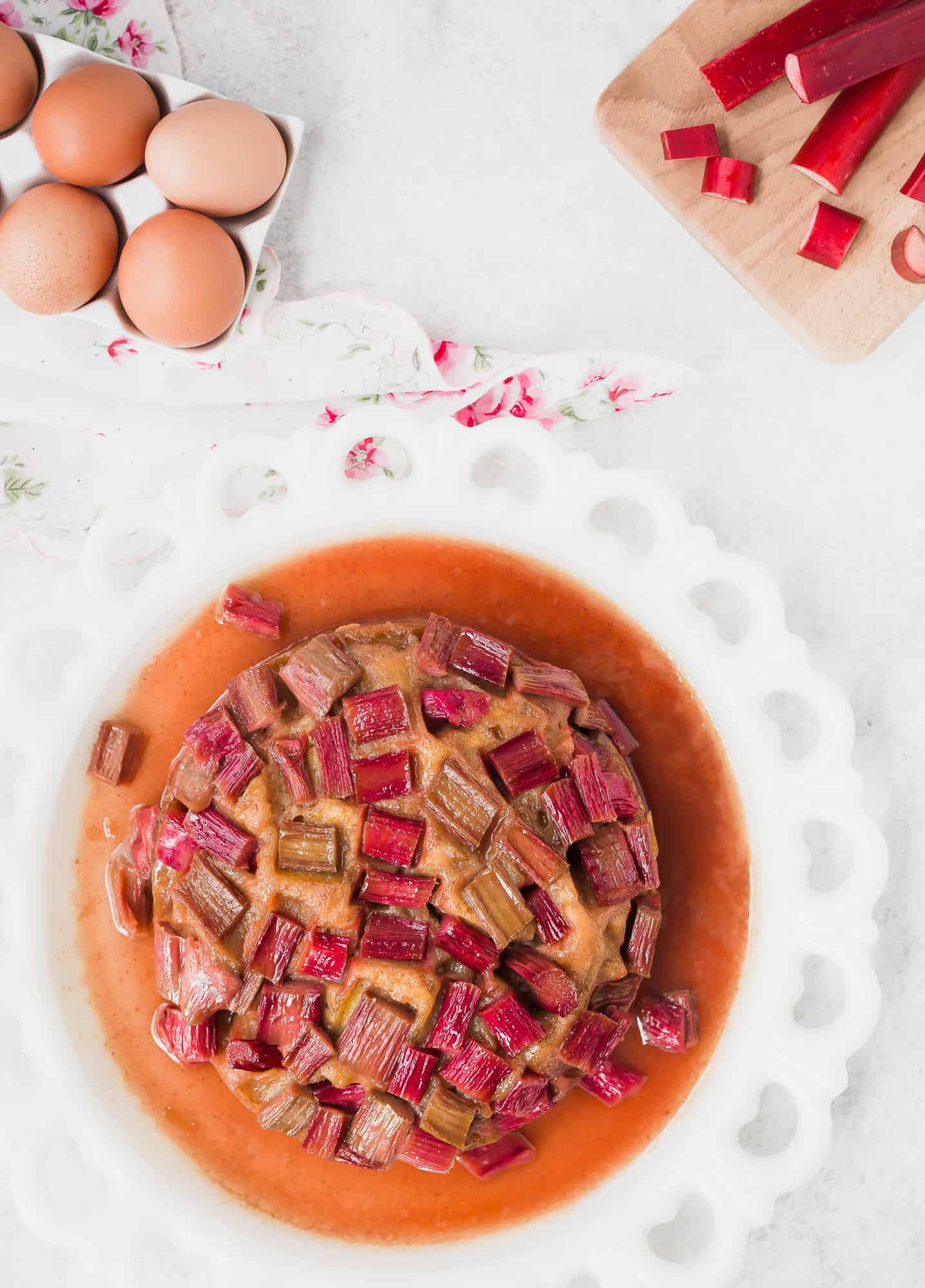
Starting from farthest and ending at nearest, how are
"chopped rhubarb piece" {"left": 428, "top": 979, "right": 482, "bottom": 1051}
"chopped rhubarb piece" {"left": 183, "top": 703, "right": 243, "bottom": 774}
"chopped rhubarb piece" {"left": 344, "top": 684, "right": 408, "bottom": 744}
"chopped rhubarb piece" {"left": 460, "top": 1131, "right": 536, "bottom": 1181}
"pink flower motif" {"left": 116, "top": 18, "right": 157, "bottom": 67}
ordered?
"pink flower motif" {"left": 116, "top": 18, "right": 157, "bottom": 67}, "chopped rhubarb piece" {"left": 460, "top": 1131, "right": 536, "bottom": 1181}, "chopped rhubarb piece" {"left": 183, "top": 703, "right": 243, "bottom": 774}, "chopped rhubarb piece" {"left": 344, "top": 684, "right": 408, "bottom": 744}, "chopped rhubarb piece" {"left": 428, "top": 979, "right": 482, "bottom": 1051}

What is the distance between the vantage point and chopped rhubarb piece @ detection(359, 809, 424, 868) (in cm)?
305

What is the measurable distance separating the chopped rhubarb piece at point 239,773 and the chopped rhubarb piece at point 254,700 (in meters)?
0.10

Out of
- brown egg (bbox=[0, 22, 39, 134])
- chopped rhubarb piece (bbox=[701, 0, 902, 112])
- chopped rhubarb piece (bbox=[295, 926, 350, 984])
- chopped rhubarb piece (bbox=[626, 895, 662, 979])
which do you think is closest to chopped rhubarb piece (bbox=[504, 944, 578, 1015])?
chopped rhubarb piece (bbox=[626, 895, 662, 979])

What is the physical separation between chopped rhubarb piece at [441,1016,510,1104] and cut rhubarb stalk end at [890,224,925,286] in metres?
2.74

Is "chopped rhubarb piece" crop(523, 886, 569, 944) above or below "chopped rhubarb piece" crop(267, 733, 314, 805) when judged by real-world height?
below

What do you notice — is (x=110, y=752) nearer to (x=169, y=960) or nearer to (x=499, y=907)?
(x=169, y=960)

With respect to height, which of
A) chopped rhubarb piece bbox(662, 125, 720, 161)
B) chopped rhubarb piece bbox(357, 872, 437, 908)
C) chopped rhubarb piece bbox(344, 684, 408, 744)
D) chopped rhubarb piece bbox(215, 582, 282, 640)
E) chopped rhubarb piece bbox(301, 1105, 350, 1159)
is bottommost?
chopped rhubarb piece bbox(301, 1105, 350, 1159)

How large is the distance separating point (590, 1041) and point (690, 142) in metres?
2.82

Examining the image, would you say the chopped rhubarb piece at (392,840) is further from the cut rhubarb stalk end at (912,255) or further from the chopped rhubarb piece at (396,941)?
the cut rhubarb stalk end at (912,255)

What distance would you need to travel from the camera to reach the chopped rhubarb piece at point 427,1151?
126 inches

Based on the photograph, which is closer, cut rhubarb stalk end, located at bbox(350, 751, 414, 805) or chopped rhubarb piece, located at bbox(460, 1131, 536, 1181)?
cut rhubarb stalk end, located at bbox(350, 751, 414, 805)

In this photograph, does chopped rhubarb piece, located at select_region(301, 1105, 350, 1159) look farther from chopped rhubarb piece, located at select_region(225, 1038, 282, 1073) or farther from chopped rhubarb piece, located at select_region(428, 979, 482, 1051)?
chopped rhubarb piece, located at select_region(428, 979, 482, 1051)

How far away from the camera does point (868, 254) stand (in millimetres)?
3426

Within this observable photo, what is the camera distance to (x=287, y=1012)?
3076 millimetres
